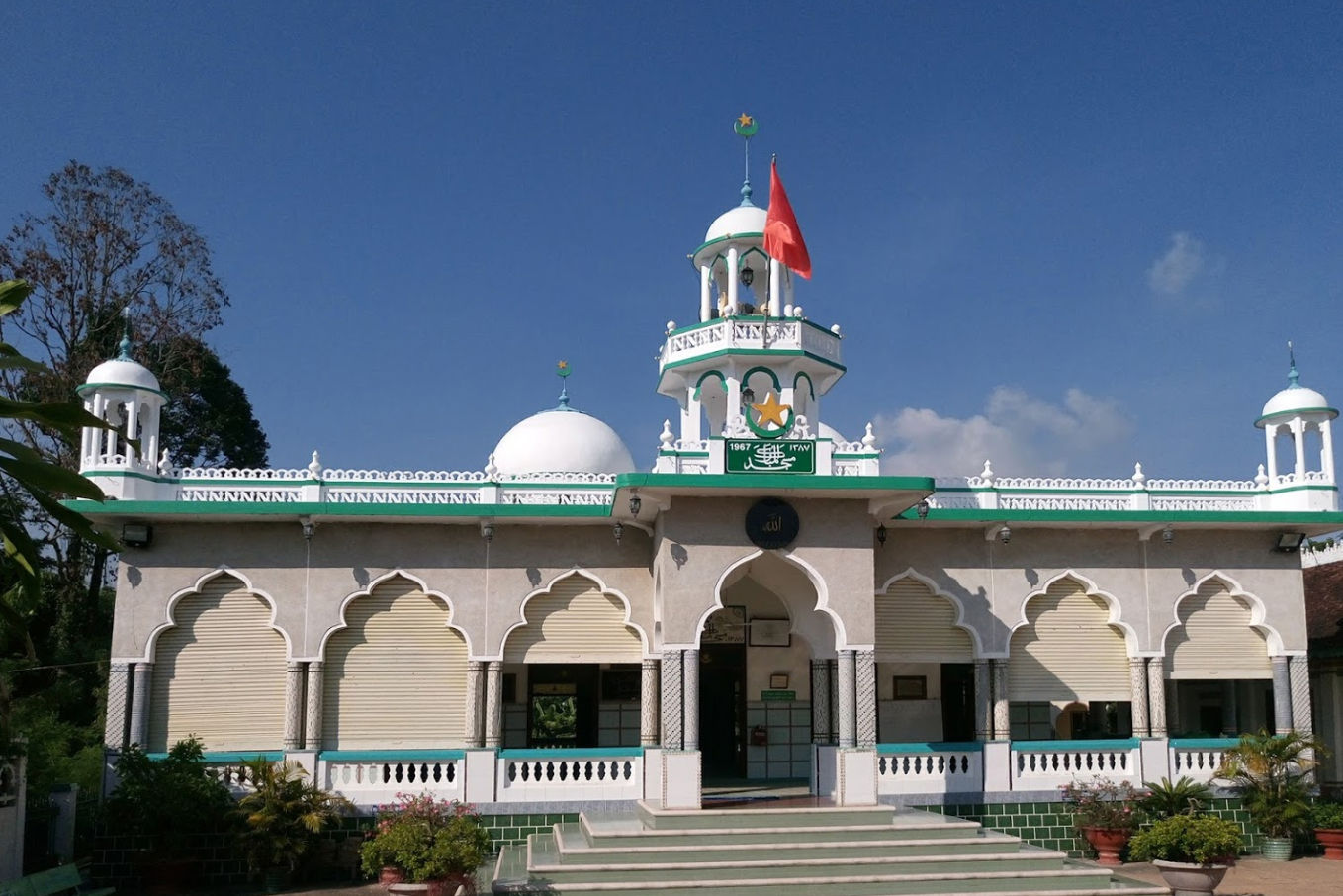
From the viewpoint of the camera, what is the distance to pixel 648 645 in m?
14.0

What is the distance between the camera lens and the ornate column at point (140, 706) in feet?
43.1

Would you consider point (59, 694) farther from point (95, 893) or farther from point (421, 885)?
point (421, 885)

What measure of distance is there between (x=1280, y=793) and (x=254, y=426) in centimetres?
2354

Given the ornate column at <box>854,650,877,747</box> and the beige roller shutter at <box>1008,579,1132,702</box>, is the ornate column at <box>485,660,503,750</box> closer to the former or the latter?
the ornate column at <box>854,650,877,747</box>

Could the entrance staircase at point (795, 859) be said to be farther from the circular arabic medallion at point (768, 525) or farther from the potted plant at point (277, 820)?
the circular arabic medallion at point (768, 525)

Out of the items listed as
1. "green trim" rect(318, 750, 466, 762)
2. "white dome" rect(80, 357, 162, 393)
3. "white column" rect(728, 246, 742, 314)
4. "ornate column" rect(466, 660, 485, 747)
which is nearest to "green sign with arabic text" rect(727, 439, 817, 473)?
"ornate column" rect(466, 660, 485, 747)

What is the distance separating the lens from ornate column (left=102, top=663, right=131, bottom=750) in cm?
1304

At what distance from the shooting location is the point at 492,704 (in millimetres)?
13633

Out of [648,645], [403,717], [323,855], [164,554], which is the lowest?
[323,855]

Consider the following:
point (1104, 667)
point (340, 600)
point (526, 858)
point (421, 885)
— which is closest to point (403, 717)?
point (340, 600)

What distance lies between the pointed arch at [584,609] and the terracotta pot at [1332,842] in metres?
8.16

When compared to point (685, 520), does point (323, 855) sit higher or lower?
lower

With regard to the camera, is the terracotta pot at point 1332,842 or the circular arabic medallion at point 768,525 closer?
the circular arabic medallion at point 768,525

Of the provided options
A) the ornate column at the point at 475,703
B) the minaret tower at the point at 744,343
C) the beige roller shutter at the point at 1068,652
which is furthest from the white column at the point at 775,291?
the ornate column at the point at 475,703
